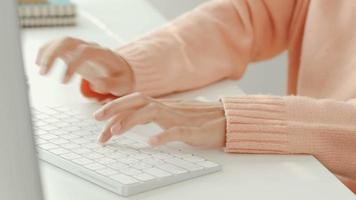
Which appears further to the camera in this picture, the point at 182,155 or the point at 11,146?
the point at 182,155

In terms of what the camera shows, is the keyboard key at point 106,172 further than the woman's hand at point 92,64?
No

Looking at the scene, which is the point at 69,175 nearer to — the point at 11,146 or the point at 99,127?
the point at 99,127

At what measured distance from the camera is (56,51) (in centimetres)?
76

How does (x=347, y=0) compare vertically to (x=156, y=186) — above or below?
above

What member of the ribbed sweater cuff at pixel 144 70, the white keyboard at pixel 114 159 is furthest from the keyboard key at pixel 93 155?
the ribbed sweater cuff at pixel 144 70

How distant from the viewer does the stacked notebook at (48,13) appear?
1.20 m

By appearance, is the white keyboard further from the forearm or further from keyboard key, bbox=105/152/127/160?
the forearm

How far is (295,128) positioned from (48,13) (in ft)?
2.15

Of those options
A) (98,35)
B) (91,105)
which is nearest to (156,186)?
(91,105)

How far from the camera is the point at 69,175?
1.96 ft

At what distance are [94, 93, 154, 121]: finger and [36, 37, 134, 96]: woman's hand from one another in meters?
0.11

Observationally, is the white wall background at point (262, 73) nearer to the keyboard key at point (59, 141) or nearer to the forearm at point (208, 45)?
the forearm at point (208, 45)

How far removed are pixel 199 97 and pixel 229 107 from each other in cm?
17

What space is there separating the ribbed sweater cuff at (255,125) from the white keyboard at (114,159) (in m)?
0.06
